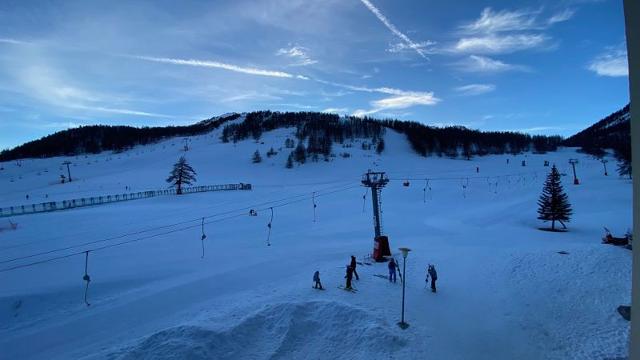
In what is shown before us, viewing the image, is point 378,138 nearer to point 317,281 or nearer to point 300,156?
point 300,156

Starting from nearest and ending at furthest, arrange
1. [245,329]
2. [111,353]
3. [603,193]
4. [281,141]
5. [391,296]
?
1. [111,353]
2. [245,329]
3. [391,296]
4. [603,193]
5. [281,141]

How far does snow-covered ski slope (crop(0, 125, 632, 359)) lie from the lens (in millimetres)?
13461

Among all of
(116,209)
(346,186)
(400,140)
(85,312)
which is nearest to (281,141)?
(400,140)

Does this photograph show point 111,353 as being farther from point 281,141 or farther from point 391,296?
point 281,141

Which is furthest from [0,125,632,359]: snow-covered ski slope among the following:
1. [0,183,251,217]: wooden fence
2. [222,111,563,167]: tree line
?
[222,111,563,167]: tree line

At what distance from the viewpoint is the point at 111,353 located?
1280 cm

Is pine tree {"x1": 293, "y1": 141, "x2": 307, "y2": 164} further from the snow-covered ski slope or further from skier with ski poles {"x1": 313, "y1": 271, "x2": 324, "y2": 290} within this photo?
skier with ski poles {"x1": 313, "y1": 271, "x2": 324, "y2": 290}

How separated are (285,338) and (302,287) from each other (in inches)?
223

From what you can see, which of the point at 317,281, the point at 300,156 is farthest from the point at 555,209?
the point at 300,156

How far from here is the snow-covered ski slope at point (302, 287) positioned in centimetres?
1346

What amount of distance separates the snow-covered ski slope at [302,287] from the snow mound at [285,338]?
0.17ft

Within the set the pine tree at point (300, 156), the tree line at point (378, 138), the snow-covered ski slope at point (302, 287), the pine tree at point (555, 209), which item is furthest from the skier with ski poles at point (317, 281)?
the tree line at point (378, 138)

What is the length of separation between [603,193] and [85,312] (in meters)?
65.4

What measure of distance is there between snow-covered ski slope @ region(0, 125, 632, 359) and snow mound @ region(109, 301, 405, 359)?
0.17 feet
